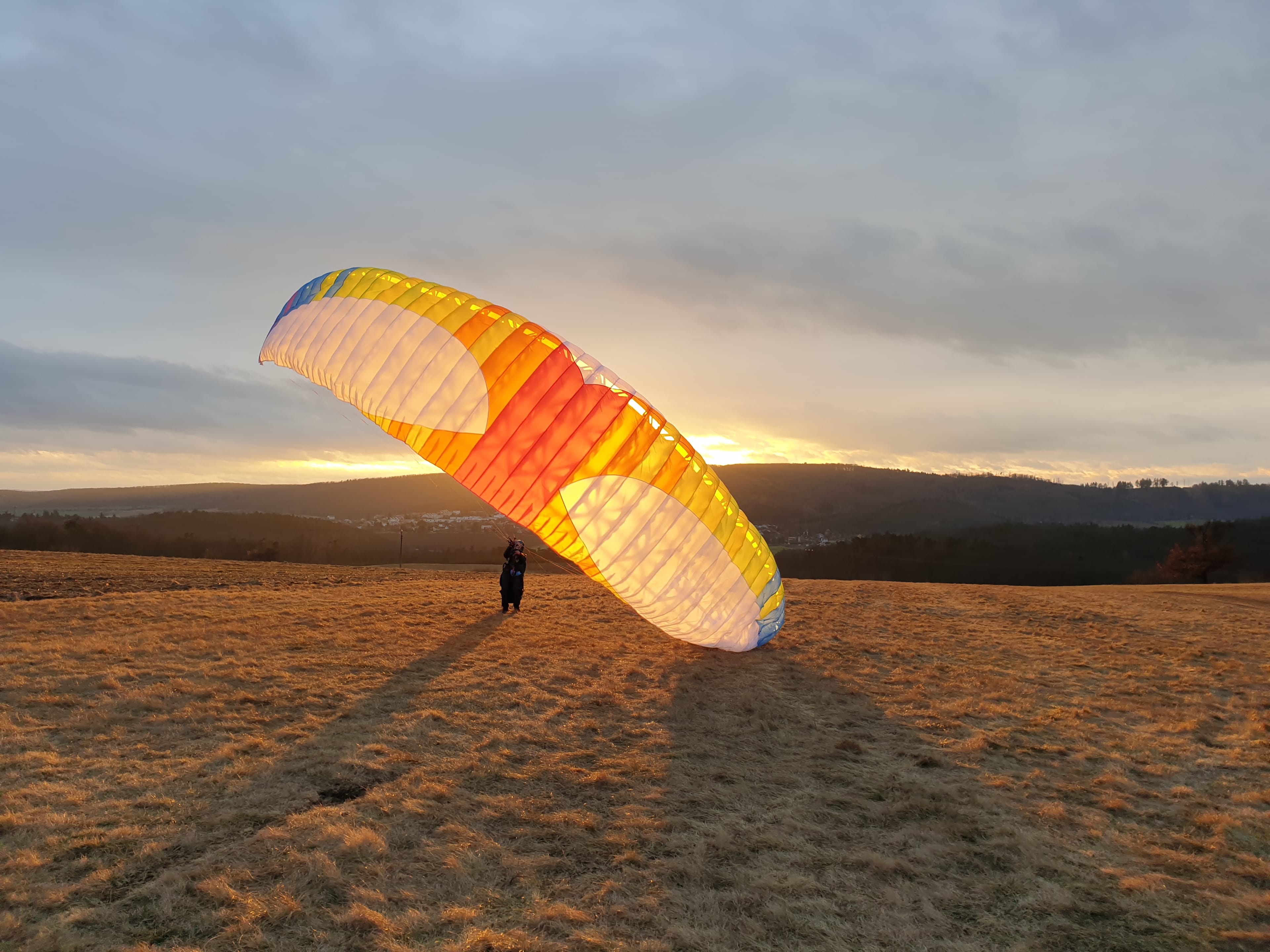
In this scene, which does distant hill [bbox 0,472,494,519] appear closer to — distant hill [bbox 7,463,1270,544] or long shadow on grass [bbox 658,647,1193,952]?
distant hill [bbox 7,463,1270,544]

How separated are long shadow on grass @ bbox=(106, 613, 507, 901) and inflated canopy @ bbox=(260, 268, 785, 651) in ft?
8.13

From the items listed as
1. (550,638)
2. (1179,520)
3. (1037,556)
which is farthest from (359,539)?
(1179,520)

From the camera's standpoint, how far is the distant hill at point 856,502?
78.7m

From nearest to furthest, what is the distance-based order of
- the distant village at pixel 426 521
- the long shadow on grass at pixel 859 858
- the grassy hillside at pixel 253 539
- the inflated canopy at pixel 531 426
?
1. the long shadow on grass at pixel 859 858
2. the inflated canopy at pixel 531 426
3. the grassy hillside at pixel 253 539
4. the distant village at pixel 426 521

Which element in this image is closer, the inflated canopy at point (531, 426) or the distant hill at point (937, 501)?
the inflated canopy at point (531, 426)

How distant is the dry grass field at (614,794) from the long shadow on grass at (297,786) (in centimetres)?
3

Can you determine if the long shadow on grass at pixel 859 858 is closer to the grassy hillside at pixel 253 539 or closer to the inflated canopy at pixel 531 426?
the inflated canopy at pixel 531 426

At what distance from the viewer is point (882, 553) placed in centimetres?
5141

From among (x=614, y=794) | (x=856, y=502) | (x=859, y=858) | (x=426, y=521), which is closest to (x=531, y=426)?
(x=614, y=794)

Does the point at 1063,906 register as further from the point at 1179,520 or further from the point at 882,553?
the point at 1179,520

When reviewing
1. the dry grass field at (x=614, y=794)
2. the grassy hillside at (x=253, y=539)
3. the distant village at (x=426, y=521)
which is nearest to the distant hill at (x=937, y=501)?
the distant village at (x=426, y=521)

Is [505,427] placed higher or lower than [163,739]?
higher

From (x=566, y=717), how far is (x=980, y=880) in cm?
396

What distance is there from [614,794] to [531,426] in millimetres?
3971
